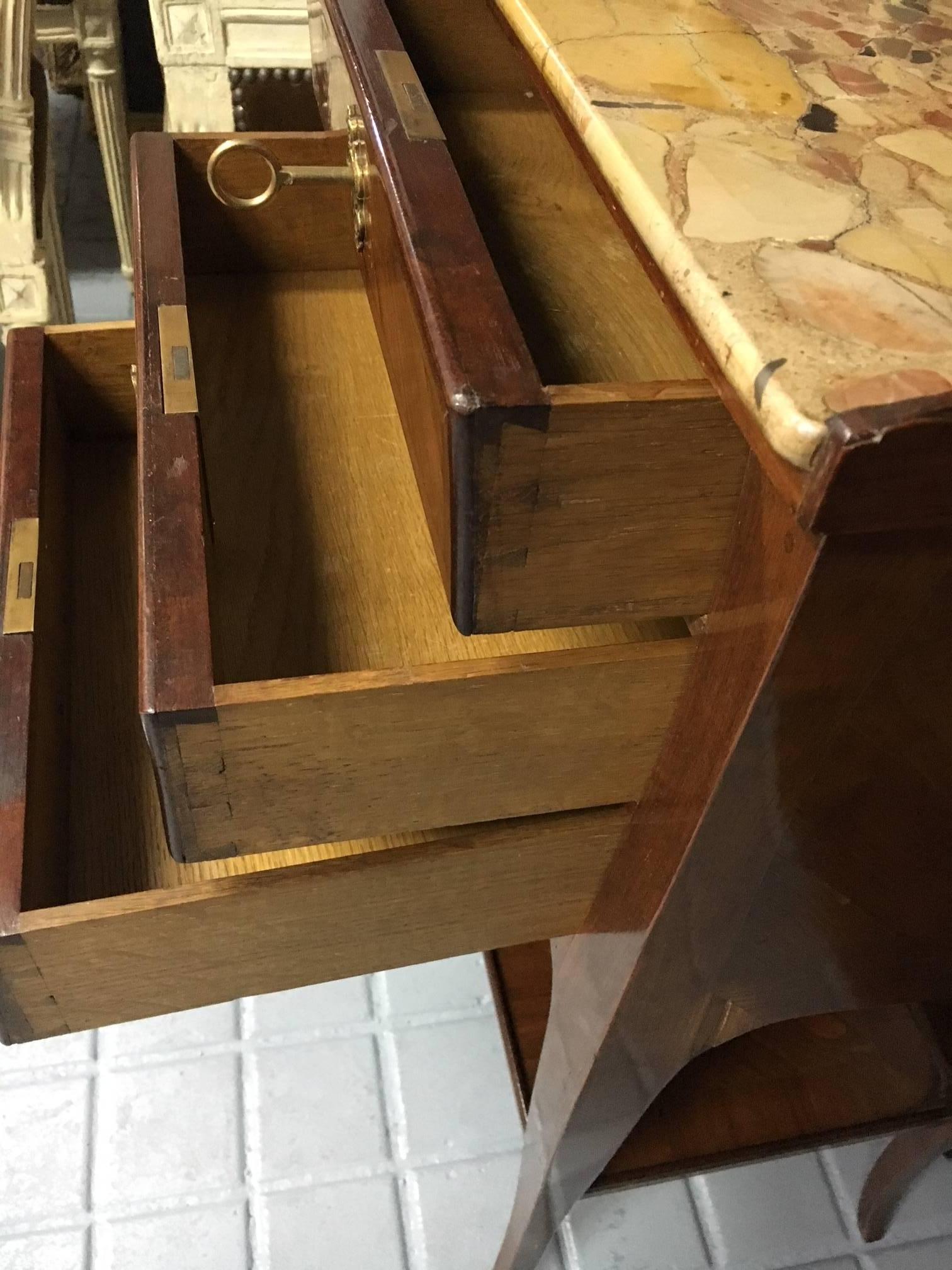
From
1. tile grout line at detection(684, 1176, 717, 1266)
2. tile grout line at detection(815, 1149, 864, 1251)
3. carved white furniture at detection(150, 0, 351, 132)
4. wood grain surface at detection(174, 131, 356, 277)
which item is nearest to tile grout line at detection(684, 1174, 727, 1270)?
tile grout line at detection(684, 1176, 717, 1266)

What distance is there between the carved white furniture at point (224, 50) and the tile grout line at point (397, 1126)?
1.03 metres

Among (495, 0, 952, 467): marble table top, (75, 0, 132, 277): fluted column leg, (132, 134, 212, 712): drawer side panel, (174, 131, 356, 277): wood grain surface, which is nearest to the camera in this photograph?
(495, 0, 952, 467): marble table top

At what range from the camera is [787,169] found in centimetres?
35

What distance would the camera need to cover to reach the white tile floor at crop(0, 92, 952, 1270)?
0.88 metres

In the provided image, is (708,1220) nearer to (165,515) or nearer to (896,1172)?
(896,1172)

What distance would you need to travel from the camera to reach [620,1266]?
0.89 m

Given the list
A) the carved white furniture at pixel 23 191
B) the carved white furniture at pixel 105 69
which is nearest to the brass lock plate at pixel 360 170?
the carved white furniture at pixel 23 191

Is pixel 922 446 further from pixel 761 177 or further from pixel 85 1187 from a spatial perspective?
pixel 85 1187

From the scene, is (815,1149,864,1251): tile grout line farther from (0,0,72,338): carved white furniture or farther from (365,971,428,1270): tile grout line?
(0,0,72,338): carved white furniture

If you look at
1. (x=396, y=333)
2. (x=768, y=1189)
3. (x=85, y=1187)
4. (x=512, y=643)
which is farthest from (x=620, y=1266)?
(x=396, y=333)

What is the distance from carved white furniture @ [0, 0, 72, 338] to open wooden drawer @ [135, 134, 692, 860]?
572mm

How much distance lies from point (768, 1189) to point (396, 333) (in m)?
0.86

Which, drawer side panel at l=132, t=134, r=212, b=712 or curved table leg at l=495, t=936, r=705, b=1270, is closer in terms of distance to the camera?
drawer side panel at l=132, t=134, r=212, b=712

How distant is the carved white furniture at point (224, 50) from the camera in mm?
1264
